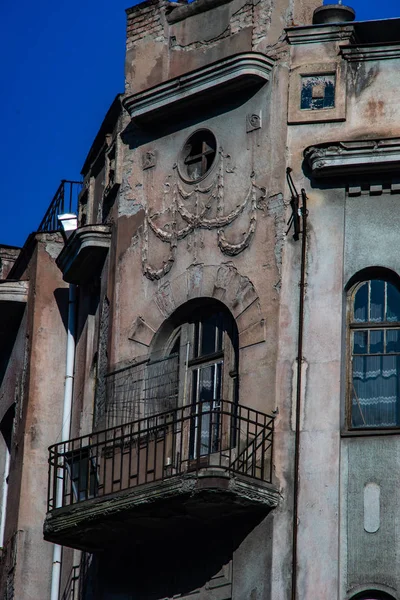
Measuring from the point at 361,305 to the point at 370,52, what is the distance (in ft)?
10.7

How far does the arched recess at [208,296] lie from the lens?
843 inches

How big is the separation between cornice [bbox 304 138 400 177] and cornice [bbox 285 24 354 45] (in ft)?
5.21

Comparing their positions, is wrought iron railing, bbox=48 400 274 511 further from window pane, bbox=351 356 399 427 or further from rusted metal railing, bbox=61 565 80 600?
rusted metal railing, bbox=61 565 80 600

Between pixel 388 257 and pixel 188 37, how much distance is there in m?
4.69

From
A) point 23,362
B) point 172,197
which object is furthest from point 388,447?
point 23,362

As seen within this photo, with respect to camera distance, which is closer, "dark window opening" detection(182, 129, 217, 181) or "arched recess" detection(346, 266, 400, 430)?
"arched recess" detection(346, 266, 400, 430)

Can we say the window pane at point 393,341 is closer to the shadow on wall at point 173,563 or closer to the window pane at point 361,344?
the window pane at point 361,344

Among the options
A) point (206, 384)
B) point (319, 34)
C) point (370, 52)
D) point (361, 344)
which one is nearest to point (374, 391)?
point (361, 344)

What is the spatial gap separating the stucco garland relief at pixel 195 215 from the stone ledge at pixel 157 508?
10.8ft

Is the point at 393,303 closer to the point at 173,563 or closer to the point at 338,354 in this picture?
the point at 338,354

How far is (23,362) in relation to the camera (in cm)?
2703

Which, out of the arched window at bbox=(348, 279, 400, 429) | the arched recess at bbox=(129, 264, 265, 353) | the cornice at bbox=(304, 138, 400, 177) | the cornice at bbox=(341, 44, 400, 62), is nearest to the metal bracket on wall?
the cornice at bbox=(304, 138, 400, 177)

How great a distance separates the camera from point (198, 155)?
75.0 ft

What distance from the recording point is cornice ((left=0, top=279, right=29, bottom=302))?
89.5 ft
